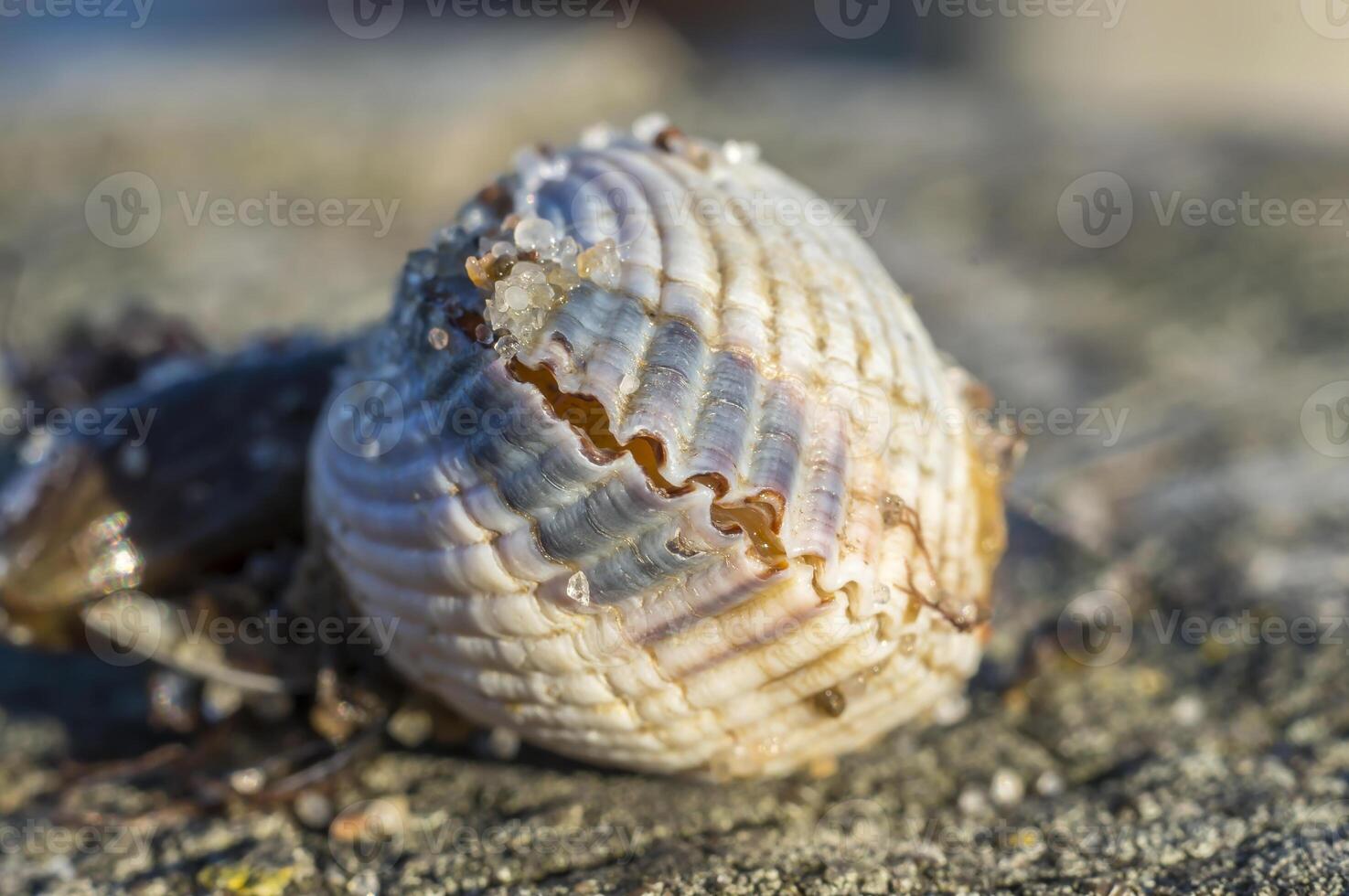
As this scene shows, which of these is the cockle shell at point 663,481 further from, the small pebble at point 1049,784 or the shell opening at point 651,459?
the small pebble at point 1049,784

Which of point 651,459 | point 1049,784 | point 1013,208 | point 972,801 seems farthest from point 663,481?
point 1013,208

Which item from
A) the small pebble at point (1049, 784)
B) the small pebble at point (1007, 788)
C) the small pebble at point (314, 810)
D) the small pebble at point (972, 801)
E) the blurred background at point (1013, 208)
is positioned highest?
the blurred background at point (1013, 208)

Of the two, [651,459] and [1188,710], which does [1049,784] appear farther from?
[651,459]

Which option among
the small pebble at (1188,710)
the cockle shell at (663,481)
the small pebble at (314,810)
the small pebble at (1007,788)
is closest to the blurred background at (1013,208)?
the small pebble at (1188,710)

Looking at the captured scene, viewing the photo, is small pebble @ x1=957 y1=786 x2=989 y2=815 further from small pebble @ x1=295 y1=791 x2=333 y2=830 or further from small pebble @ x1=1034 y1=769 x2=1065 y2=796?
small pebble @ x1=295 y1=791 x2=333 y2=830

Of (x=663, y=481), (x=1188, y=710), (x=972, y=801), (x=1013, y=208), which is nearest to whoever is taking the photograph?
(x=663, y=481)

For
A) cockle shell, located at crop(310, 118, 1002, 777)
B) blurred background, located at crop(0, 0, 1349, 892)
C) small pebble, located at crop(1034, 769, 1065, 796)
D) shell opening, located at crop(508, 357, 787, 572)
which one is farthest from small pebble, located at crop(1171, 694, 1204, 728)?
shell opening, located at crop(508, 357, 787, 572)
